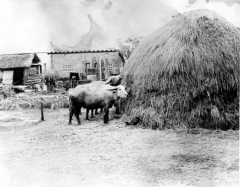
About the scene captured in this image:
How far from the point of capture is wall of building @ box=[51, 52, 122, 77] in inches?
1070

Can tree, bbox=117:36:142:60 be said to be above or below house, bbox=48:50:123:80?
above

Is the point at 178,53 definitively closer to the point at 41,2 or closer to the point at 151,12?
the point at 151,12

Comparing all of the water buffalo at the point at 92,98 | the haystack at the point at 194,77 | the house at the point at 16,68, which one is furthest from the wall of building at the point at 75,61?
the haystack at the point at 194,77

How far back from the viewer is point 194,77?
8.99 m

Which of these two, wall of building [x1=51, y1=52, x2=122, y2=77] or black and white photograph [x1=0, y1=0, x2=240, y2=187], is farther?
wall of building [x1=51, y1=52, x2=122, y2=77]

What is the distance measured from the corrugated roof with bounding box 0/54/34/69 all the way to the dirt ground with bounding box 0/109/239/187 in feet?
64.6

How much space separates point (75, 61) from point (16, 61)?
21.1 ft

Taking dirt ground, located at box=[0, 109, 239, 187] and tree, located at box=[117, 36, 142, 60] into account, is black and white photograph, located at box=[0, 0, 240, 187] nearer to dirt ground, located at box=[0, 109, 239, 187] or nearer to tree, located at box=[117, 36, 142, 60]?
dirt ground, located at box=[0, 109, 239, 187]

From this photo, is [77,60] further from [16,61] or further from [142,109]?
[142,109]

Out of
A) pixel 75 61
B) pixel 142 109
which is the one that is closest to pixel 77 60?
pixel 75 61

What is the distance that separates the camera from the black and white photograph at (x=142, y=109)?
5.52 m

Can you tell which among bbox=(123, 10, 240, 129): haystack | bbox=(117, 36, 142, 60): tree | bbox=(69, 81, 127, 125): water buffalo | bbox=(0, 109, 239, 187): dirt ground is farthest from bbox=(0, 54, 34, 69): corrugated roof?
bbox=(123, 10, 240, 129): haystack

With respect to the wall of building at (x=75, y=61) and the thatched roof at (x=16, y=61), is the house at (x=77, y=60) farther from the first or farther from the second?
the thatched roof at (x=16, y=61)

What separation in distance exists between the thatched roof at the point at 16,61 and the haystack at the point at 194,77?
69.0 feet
